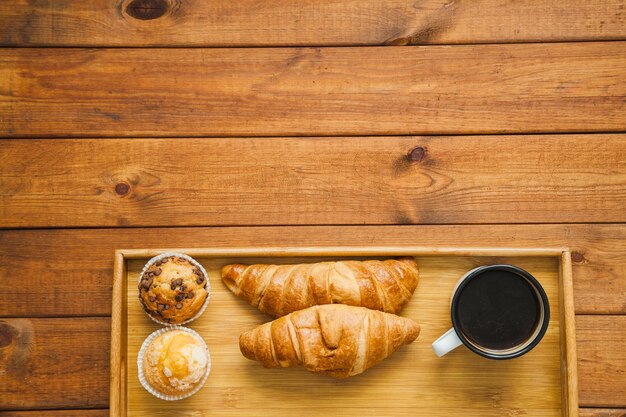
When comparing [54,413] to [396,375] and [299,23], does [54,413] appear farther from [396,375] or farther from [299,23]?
[299,23]

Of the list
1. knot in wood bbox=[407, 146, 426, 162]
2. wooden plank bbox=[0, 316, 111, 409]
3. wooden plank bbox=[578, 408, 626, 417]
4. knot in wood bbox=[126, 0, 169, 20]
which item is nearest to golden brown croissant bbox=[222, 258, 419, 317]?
knot in wood bbox=[407, 146, 426, 162]

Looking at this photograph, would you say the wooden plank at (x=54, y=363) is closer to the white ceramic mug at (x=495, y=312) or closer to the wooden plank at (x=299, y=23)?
the wooden plank at (x=299, y=23)

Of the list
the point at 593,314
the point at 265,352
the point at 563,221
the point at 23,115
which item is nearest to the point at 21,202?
the point at 23,115

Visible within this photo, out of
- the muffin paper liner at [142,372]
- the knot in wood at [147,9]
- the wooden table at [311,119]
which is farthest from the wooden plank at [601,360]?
the knot in wood at [147,9]

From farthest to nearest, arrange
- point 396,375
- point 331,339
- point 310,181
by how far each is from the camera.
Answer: point 310,181 < point 396,375 < point 331,339

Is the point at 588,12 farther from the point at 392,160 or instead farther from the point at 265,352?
the point at 265,352

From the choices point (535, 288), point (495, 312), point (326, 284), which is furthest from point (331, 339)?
point (535, 288)
